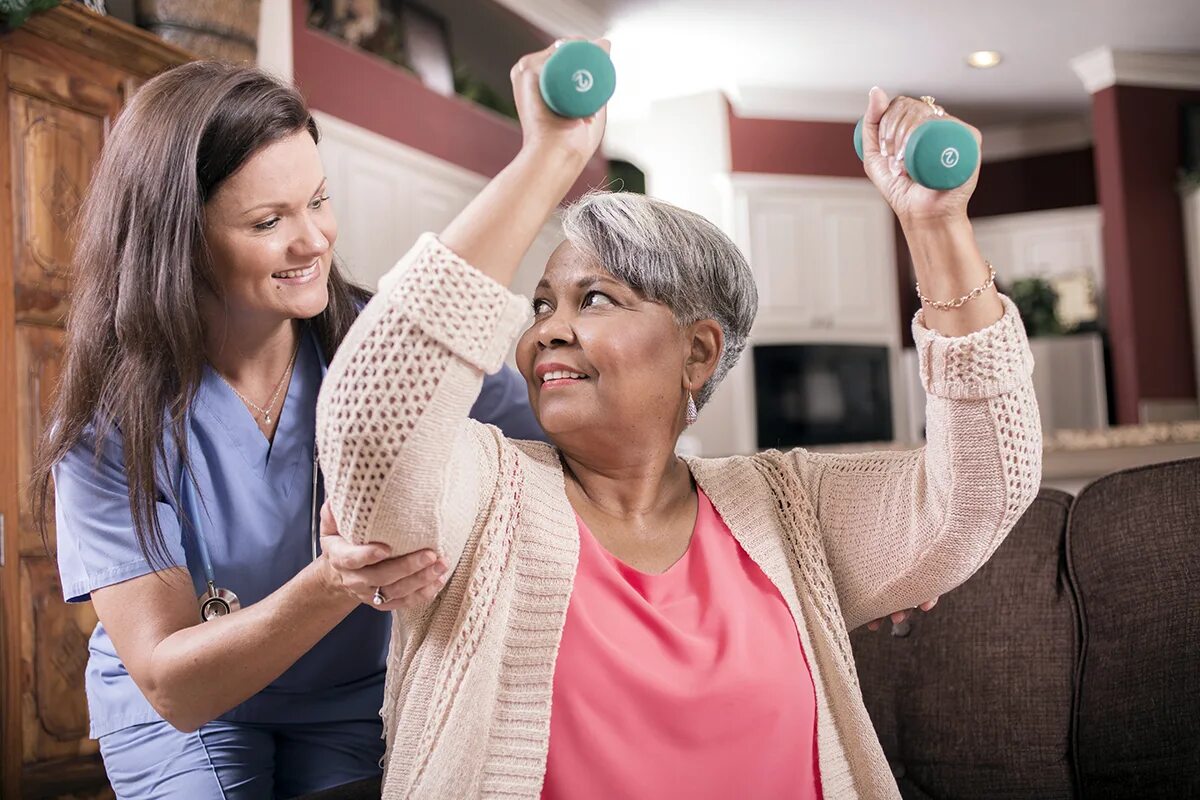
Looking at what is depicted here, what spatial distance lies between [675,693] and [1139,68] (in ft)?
23.7

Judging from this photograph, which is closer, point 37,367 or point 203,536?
point 203,536

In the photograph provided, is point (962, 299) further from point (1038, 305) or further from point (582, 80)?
point (1038, 305)

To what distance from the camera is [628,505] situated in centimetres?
144

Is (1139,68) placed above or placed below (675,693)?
above

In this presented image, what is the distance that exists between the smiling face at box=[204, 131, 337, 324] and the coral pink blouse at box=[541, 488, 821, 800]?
53 cm

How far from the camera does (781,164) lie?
7754 millimetres

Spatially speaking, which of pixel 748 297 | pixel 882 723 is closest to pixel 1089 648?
pixel 882 723

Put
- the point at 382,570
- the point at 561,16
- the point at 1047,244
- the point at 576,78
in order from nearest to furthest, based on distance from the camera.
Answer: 1. the point at 576,78
2. the point at 382,570
3. the point at 561,16
4. the point at 1047,244

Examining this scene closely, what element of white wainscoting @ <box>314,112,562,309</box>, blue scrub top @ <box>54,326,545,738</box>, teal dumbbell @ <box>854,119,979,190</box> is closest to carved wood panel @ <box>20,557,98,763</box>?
blue scrub top @ <box>54,326,545,738</box>

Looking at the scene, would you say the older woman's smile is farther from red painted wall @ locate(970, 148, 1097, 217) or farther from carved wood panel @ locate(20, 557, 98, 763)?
red painted wall @ locate(970, 148, 1097, 217)

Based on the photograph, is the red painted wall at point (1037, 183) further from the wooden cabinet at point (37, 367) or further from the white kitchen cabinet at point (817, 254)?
the wooden cabinet at point (37, 367)

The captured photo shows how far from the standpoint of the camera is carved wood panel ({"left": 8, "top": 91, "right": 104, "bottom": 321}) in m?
2.57

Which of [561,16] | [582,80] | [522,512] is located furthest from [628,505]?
[561,16]

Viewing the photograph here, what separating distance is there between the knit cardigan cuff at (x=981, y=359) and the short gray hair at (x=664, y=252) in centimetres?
32
